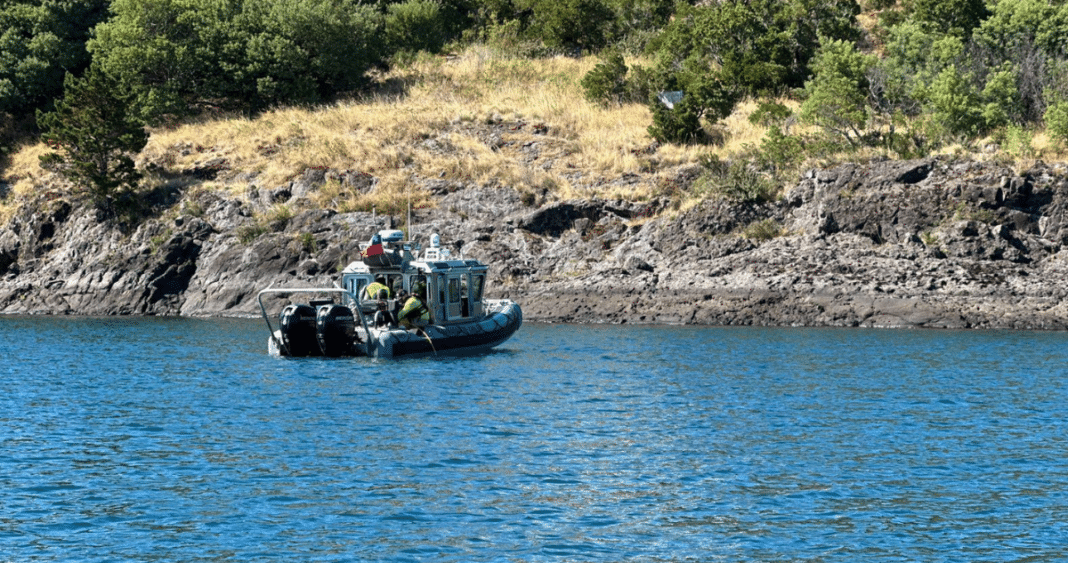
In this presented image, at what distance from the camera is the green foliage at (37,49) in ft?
235

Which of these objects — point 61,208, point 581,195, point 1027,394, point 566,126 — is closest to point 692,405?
point 1027,394

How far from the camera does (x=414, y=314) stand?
3544 cm

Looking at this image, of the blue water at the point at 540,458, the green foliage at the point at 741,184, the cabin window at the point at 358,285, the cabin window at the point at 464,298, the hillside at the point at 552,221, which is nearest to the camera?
the blue water at the point at 540,458

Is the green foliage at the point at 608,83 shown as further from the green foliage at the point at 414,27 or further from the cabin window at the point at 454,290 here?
the cabin window at the point at 454,290

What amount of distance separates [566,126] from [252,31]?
19692 mm

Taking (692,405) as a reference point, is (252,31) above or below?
above

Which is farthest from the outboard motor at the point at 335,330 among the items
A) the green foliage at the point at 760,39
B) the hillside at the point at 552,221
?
the green foliage at the point at 760,39

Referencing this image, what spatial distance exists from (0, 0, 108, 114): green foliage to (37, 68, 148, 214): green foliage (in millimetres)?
11129

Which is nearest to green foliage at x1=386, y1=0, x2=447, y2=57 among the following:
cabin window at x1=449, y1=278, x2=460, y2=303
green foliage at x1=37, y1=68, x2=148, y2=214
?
green foliage at x1=37, y1=68, x2=148, y2=214

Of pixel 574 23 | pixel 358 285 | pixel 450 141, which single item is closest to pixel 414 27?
pixel 574 23

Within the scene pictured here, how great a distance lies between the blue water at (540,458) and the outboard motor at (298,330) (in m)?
0.52

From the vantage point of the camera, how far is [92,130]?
2375 inches

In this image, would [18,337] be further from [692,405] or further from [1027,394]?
[1027,394]

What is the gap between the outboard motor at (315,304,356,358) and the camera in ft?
112
